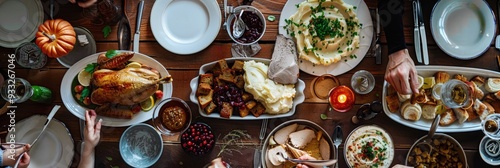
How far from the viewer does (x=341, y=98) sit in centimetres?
208

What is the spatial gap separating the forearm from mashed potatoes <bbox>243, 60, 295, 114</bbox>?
31.8 inches

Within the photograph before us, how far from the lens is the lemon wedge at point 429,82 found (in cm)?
205

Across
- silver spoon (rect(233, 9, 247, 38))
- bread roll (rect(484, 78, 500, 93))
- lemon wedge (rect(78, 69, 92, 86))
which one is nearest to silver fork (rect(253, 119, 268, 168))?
silver spoon (rect(233, 9, 247, 38))

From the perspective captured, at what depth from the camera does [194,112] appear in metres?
2.13

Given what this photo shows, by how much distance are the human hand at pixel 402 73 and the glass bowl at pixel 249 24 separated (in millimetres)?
642

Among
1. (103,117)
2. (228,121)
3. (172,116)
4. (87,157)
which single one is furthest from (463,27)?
(87,157)

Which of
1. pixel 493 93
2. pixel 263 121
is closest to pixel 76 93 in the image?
pixel 263 121

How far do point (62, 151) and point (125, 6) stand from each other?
2.63 feet

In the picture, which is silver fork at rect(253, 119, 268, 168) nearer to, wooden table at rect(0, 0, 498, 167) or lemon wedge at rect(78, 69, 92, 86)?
wooden table at rect(0, 0, 498, 167)

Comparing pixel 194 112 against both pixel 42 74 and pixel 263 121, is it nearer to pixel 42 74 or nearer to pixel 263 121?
pixel 263 121

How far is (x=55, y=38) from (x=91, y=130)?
468 mm

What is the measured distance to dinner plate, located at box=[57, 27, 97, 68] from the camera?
2127mm

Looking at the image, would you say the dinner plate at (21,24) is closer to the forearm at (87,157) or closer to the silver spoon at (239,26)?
the forearm at (87,157)

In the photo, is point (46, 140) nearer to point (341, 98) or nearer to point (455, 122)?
point (341, 98)
